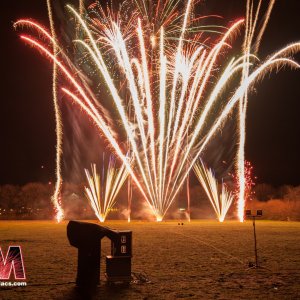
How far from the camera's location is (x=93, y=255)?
8031 millimetres

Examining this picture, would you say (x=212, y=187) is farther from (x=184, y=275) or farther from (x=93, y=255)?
(x=93, y=255)

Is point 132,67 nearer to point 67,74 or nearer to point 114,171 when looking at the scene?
point 67,74

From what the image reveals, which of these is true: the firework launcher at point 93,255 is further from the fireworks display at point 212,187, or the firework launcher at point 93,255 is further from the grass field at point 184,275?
the fireworks display at point 212,187

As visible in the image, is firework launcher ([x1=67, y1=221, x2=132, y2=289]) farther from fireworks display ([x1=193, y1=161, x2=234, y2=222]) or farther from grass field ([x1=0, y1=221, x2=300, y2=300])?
fireworks display ([x1=193, y1=161, x2=234, y2=222])

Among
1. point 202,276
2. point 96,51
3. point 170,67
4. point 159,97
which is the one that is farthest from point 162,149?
point 202,276

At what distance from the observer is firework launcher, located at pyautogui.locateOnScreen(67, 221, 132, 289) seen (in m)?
7.93

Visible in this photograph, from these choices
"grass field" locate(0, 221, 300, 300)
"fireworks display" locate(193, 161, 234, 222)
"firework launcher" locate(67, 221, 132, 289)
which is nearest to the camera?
"grass field" locate(0, 221, 300, 300)

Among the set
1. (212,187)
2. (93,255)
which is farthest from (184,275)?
(212,187)

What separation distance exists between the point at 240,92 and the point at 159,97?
15.6 feet

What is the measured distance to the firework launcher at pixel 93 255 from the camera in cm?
793

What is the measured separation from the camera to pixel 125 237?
827 cm

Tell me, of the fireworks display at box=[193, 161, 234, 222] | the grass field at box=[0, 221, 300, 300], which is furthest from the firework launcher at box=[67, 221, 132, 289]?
the fireworks display at box=[193, 161, 234, 222]


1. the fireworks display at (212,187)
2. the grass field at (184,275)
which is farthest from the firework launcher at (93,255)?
the fireworks display at (212,187)

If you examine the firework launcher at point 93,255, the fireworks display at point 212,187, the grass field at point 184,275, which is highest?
the fireworks display at point 212,187
